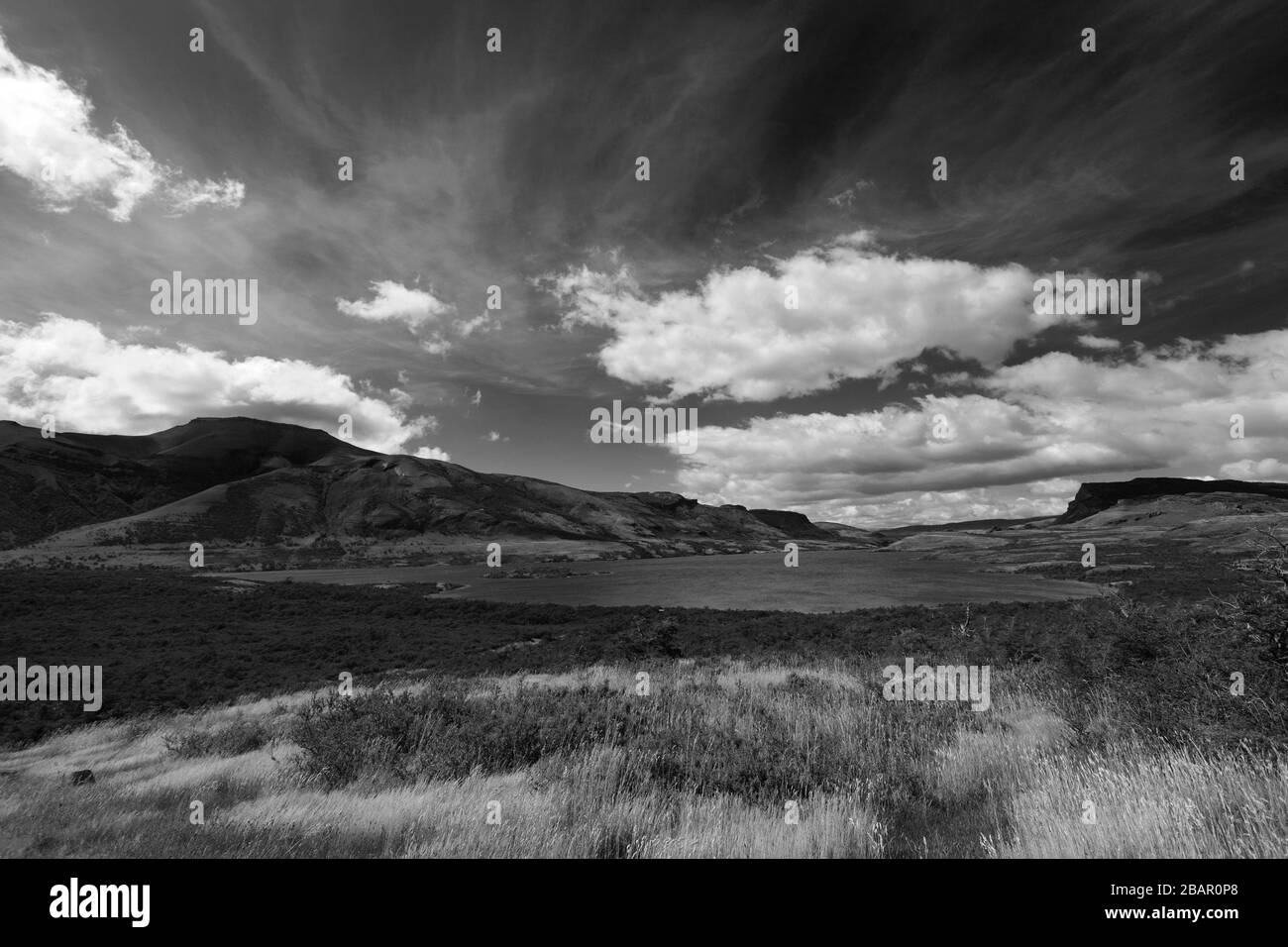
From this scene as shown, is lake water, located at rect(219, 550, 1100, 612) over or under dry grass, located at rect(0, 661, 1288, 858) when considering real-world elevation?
under

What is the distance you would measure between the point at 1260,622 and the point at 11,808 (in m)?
15.0

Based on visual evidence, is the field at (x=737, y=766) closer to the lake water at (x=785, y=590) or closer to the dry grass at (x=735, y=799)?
the dry grass at (x=735, y=799)

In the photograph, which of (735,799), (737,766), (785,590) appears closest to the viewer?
(735,799)

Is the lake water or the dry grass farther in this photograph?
the lake water

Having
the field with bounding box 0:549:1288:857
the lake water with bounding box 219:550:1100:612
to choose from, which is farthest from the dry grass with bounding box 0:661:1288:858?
the lake water with bounding box 219:550:1100:612

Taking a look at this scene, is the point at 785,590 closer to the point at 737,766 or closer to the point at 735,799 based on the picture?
the point at 737,766

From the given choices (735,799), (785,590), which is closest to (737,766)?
(735,799)

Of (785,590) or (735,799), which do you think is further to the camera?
(785,590)

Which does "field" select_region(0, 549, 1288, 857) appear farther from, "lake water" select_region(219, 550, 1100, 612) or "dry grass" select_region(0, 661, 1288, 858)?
"lake water" select_region(219, 550, 1100, 612)

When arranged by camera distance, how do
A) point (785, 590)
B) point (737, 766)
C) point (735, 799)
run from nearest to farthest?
point (735, 799) → point (737, 766) → point (785, 590)

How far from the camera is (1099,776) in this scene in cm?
568
